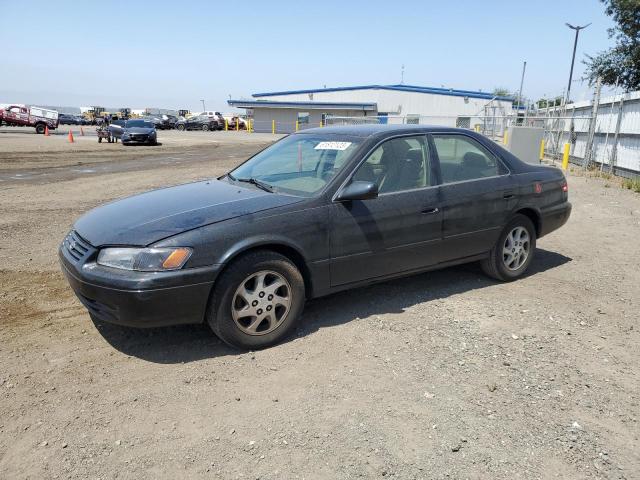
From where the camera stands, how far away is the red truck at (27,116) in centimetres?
3841

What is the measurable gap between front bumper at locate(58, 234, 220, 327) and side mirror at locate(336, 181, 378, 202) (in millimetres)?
1150

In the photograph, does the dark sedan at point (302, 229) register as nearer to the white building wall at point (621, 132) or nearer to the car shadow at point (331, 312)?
the car shadow at point (331, 312)

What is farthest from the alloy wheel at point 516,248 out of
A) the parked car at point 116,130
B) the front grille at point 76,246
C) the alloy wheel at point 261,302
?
the parked car at point 116,130

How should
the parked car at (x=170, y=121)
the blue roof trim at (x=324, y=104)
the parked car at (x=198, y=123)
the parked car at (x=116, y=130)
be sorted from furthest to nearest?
the parked car at (x=170, y=121), the parked car at (x=198, y=123), the blue roof trim at (x=324, y=104), the parked car at (x=116, y=130)

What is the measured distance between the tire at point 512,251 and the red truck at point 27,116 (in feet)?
133

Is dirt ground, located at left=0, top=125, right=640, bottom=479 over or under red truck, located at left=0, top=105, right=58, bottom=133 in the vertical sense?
under

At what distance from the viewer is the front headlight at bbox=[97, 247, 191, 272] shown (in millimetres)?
3326

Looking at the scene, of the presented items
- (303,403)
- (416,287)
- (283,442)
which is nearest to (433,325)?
(416,287)

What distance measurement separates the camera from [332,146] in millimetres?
4492

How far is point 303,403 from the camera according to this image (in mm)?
3102

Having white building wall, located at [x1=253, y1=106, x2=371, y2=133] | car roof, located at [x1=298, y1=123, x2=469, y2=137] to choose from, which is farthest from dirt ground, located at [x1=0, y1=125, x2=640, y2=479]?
white building wall, located at [x1=253, y1=106, x2=371, y2=133]

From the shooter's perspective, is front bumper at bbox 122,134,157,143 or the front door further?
front bumper at bbox 122,134,157,143

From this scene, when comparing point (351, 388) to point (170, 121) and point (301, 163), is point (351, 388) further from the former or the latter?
point (170, 121)

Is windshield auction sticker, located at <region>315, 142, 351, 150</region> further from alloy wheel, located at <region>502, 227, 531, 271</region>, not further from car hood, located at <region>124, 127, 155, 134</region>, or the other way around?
car hood, located at <region>124, 127, 155, 134</region>
